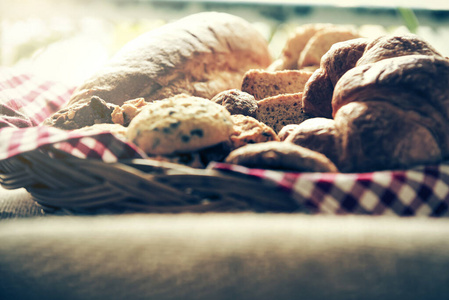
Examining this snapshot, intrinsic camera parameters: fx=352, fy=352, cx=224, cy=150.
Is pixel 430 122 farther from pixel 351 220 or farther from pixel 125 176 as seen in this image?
pixel 125 176

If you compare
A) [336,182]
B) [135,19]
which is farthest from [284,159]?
[135,19]

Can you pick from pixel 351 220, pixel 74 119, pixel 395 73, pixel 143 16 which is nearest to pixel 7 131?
pixel 74 119

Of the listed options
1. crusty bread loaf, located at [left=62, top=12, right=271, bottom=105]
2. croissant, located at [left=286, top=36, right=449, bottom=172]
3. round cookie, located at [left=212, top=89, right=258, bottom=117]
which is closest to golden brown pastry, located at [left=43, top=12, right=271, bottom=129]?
crusty bread loaf, located at [left=62, top=12, right=271, bottom=105]

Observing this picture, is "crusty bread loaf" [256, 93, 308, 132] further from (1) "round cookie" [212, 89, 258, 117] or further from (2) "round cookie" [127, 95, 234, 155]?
(2) "round cookie" [127, 95, 234, 155]

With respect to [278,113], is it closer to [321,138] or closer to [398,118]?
[321,138]

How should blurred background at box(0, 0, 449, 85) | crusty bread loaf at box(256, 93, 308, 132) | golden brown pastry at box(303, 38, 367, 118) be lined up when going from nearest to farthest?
golden brown pastry at box(303, 38, 367, 118) → crusty bread loaf at box(256, 93, 308, 132) → blurred background at box(0, 0, 449, 85)

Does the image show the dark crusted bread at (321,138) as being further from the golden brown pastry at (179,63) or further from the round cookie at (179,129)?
the golden brown pastry at (179,63)
